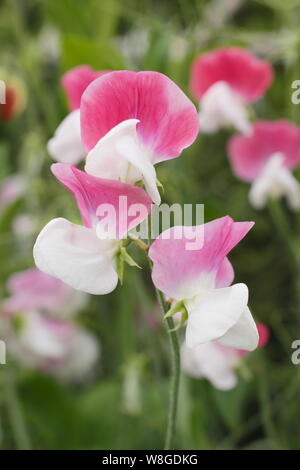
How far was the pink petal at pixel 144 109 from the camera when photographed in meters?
0.43

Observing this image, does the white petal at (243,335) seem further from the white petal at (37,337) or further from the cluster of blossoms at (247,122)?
the white petal at (37,337)

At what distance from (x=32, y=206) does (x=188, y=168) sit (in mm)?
226

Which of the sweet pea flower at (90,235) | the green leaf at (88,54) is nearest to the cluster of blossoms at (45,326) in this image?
the green leaf at (88,54)

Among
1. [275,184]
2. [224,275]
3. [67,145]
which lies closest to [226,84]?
[275,184]

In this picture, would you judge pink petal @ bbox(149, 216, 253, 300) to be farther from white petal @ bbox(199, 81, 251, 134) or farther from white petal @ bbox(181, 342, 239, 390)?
white petal @ bbox(199, 81, 251, 134)

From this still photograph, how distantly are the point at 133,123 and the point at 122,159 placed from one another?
0.07ft

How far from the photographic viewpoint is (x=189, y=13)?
3.28ft

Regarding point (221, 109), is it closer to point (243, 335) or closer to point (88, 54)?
point (88, 54)

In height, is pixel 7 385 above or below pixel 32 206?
below

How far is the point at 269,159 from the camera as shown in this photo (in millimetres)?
838

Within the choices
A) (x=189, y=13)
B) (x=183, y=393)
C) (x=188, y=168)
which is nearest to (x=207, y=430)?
(x=183, y=393)

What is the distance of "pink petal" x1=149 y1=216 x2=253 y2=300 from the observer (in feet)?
1.42

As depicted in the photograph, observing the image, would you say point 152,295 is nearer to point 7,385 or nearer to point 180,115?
point 7,385

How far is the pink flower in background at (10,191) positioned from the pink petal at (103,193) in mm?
574
